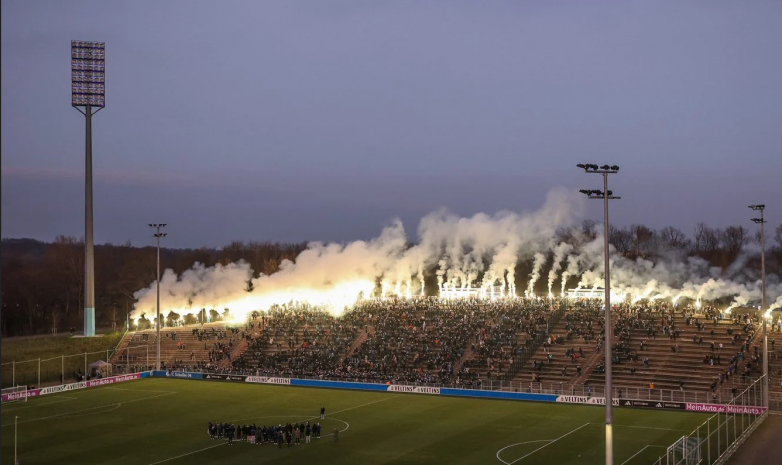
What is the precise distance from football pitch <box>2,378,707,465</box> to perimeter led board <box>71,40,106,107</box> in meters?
40.0

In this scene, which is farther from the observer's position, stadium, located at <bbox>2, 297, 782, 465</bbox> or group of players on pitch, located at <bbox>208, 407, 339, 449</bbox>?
group of players on pitch, located at <bbox>208, 407, 339, 449</bbox>

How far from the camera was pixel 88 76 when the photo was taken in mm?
96750

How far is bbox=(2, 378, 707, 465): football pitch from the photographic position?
4400 centimetres

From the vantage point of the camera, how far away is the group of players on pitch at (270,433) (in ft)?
156

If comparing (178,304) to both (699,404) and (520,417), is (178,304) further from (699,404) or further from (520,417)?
(699,404)

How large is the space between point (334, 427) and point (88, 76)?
62.4 m

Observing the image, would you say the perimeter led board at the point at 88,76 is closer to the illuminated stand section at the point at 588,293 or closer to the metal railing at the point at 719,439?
the illuminated stand section at the point at 588,293

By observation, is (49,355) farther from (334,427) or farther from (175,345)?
(334,427)

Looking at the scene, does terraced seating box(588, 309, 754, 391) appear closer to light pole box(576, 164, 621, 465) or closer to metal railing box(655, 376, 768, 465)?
metal railing box(655, 376, 768, 465)

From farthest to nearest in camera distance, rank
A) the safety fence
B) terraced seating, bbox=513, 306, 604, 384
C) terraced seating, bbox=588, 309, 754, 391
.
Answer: the safety fence, terraced seating, bbox=513, 306, 604, 384, terraced seating, bbox=588, 309, 754, 391

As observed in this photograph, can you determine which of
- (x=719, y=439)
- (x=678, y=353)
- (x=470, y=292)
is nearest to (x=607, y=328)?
(x=719, y=439)

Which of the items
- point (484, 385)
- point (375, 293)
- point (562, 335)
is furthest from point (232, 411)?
point (375, 293)

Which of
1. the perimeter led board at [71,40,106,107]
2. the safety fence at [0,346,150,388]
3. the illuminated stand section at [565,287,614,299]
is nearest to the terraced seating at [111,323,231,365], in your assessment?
the safety fence at [0,346,150,388]

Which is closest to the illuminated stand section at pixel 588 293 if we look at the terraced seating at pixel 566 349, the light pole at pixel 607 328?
the terraced seating at pixel 566 349
